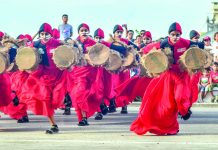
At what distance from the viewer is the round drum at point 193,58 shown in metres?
17.2

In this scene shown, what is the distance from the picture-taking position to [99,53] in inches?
827

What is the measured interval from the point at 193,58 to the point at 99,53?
4.04 m

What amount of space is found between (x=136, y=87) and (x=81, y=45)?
→ 388cm

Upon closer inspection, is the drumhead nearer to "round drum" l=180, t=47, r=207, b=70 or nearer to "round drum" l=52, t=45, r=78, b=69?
"round drum" l=52, t=45, r=78, b=69

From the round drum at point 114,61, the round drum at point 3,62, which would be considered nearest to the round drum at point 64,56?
the round drum at point 3,62

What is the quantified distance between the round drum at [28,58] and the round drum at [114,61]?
155 inches

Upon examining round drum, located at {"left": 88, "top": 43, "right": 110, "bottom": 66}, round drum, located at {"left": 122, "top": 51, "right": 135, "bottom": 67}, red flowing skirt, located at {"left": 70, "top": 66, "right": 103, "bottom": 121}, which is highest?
round drum, located at {"left": 88, "top": 43, "right": 110, "bottom": 66}

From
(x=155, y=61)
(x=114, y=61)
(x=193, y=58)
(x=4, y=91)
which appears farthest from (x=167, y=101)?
(x=114, y=61)

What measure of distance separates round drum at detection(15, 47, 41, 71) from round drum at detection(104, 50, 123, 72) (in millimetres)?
3949

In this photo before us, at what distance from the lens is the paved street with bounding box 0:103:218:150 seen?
49.4 feet

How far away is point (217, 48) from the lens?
2786cm

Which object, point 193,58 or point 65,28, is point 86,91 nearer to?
point 193,58

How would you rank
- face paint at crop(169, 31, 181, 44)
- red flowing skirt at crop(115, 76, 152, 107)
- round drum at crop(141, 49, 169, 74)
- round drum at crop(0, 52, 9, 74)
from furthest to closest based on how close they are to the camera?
red flowing skirt at crop(115, 76, 152, 107) → round drum at crop(0, 52, 9, 74) → face paint at crop(169, 31, 181, 44) → round drum at crop(141, 49, 169, 74)

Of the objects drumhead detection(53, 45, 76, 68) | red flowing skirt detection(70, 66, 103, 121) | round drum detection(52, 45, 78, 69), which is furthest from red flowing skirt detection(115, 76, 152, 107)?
drumhead detection(53, 45, 76, 68)
